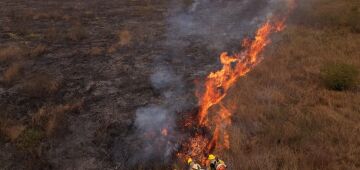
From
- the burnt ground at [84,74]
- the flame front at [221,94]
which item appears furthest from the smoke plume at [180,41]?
the flame front at [221,94]

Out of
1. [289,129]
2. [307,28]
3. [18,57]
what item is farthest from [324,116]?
[18,57]

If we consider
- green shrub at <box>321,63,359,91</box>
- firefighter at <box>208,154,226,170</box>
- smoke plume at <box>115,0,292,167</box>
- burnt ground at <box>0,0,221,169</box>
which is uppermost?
firefighter at <box>208,154,226,170</box>

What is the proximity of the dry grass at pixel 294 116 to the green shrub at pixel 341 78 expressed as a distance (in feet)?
0.77

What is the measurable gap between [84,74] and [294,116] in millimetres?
7226

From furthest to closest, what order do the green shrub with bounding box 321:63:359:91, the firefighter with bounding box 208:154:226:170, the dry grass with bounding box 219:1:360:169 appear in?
the green shrub with bounding box 321:63:359:91
the dry grass with bounding box 219:1:360:169
the firefighter with bounding box 208:154:226:170

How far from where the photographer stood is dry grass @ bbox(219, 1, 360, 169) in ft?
25.9

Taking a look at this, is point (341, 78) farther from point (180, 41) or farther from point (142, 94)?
point (180, 41)

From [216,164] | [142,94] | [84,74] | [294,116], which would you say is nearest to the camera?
[216,164]

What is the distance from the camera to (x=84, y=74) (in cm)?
1298

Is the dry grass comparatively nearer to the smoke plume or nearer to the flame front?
the flame front

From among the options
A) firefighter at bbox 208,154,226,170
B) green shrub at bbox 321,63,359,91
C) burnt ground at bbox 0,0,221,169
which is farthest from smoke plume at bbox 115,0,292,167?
green shrub at bbox 321,63,359,91

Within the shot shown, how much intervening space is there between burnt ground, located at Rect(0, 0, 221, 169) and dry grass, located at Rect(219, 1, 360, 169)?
2.27 m

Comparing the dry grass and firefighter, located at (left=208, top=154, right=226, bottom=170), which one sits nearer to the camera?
firefighter, located at (left=208, top=154, right=226, bottom=170)

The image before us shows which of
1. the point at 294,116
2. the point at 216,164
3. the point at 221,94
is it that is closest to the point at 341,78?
the point at 294,116
